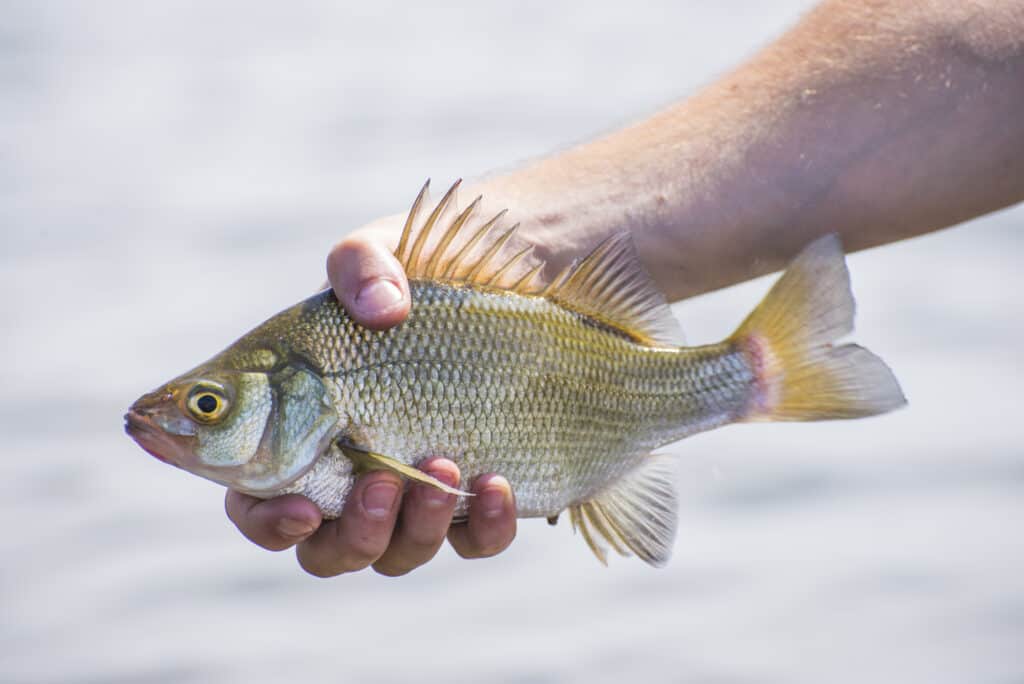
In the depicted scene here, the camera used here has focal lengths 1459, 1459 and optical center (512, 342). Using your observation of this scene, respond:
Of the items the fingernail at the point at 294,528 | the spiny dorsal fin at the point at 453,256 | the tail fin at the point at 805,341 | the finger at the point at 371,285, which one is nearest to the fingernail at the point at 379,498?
the fingernail at the point at 294,528

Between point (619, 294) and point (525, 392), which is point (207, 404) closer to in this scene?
point (525, 392)

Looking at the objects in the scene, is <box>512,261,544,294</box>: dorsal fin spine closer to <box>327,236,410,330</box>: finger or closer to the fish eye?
<box>327,236,410,330</box>: finger

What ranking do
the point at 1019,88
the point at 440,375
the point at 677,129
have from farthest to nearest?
1. the point at 677,129
2. the point at 1019,88
3. the point at 440,375

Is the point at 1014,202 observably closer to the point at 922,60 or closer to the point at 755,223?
the point at 922,60

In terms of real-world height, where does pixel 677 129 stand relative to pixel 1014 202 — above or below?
above

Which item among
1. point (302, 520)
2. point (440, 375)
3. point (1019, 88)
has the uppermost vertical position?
point (1019, 88)

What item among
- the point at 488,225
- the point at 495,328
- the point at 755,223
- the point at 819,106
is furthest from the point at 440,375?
the point at 819,106

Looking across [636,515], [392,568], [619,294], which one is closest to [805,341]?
[619,294]
